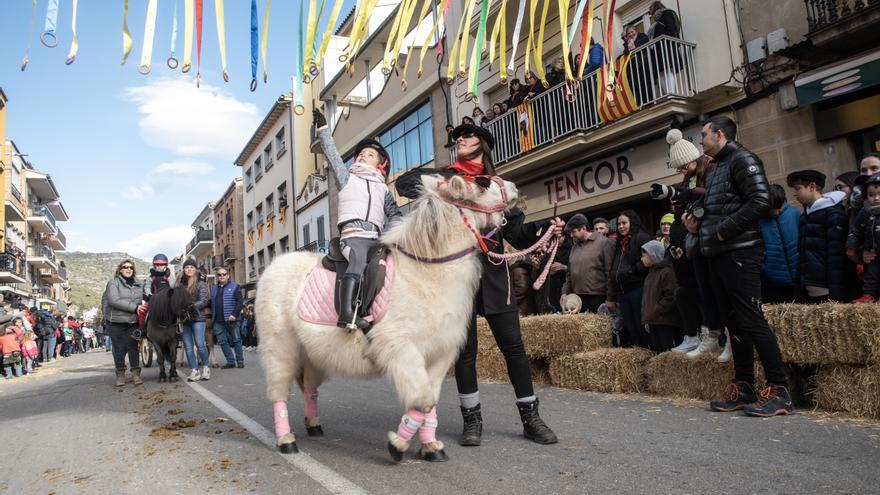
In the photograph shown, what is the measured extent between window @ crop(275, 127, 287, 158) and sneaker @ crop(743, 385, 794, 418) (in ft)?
116

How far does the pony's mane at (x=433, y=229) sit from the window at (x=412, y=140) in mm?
17108

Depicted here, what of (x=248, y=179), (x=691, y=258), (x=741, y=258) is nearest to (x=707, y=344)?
(x=691, y=258)

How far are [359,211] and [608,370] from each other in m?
3.95

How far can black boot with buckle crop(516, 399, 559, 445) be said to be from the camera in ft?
13.6

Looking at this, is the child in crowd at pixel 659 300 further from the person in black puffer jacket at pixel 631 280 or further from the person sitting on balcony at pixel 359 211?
the person sitting on balcony at pixel 359 211

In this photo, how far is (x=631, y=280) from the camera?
25.7 feet

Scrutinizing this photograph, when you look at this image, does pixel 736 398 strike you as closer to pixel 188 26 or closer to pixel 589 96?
pixel 188 26

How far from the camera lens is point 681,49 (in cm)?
1163

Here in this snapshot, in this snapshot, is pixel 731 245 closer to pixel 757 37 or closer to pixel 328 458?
pixel 328 458

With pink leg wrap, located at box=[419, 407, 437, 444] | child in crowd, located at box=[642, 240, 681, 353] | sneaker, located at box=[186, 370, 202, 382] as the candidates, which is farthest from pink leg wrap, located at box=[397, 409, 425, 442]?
sneaker, located at box=[186, 370, 202, 382]

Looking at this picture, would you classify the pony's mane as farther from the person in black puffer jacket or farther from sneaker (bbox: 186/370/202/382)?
sneaker (bbox: 186/370/202/382)

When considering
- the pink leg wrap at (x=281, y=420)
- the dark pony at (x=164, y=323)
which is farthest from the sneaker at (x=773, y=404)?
the dark pony at (x=164, y=323)

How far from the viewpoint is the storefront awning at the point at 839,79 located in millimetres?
8664

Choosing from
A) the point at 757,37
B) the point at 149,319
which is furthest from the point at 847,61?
the point at 149,319
